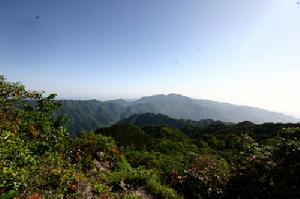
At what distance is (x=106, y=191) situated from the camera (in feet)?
41.3

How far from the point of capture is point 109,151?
68.7 feet

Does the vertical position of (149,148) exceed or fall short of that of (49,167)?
it falls short

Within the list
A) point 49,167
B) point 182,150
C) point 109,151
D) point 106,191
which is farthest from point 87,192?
point 182,150

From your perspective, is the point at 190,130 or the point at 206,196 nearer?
the point at 206,196

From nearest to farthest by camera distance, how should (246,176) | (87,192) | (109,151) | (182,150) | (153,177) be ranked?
1. (87,192)
2. (246,176)
3. (153,177)
4. (109,151)
5. (182,150)

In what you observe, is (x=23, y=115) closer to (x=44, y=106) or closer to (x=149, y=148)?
(x=44, y=106)

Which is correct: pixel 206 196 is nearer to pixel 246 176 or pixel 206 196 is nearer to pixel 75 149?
pixel 246 176

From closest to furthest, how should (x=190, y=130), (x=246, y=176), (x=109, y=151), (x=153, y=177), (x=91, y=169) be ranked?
(x=246, y=176) → (x=153, y=177) → (x=91, y=169) → (x=109, y=151) → (x=190, y=130)

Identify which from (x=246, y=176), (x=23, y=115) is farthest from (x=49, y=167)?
(x=246, y=176)

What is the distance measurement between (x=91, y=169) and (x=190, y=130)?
109 meters

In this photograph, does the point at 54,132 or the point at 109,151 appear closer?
the point at 54,132

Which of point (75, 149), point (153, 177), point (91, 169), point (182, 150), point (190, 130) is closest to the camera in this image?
point (153, 177)

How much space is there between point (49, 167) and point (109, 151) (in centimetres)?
829

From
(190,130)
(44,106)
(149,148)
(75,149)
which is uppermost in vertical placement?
(44,106)
